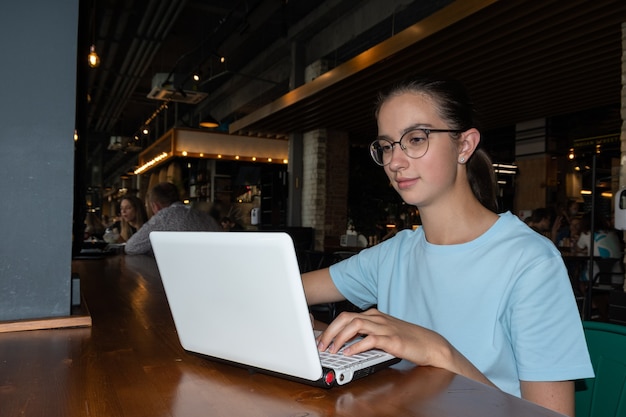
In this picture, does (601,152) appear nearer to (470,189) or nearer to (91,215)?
(91,215)

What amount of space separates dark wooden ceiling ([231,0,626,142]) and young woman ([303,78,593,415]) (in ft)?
11.8

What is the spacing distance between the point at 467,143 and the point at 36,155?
1038 mm

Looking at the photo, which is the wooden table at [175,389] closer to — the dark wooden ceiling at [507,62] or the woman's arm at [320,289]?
the woman's arm at [320,289]

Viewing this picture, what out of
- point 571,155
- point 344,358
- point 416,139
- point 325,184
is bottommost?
point 344,358

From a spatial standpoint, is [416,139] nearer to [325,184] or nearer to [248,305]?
[248,305]

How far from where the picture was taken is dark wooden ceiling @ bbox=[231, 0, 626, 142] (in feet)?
14.9

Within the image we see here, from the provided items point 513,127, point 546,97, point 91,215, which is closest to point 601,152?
point 513,127

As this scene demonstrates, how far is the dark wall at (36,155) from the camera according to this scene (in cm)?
119

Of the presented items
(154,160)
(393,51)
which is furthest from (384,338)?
(154,160)

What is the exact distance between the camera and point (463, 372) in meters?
0.89

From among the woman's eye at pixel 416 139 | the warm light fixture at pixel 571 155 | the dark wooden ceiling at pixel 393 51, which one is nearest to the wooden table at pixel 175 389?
the woman's eye at pixel 416 139

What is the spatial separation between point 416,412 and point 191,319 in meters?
0.43

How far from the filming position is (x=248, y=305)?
2.56ft

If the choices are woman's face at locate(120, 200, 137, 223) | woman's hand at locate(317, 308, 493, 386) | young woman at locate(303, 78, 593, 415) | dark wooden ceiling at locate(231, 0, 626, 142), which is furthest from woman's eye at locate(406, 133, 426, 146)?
woman's face at locate(120, 200, 137, 223)
